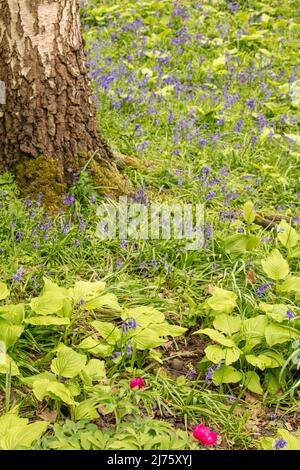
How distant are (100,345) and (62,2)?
2.25m

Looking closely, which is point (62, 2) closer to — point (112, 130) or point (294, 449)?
point (112, 130)

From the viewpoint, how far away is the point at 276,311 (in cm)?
323

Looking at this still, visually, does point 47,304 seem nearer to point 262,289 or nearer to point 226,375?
point 226,375

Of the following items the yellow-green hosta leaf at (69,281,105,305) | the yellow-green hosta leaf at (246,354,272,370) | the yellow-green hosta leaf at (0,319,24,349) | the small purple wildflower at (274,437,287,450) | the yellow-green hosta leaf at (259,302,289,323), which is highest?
the yellow-green hosta leaf at (69,281,105,305)

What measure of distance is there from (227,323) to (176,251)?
0.76 m

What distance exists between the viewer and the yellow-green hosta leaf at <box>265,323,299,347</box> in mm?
3133

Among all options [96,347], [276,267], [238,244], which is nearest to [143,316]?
[96,347]

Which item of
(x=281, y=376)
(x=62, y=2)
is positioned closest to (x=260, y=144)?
(x=62, y=2)

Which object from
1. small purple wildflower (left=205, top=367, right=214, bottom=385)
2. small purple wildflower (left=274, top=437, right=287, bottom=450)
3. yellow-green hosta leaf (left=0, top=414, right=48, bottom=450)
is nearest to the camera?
yellow-green hosta leaf (left=0, top=414, right=48, bottom=450)

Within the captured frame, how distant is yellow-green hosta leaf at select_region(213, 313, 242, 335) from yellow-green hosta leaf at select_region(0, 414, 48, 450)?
3.58 feet

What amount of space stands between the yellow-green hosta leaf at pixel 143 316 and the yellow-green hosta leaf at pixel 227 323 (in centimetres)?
30

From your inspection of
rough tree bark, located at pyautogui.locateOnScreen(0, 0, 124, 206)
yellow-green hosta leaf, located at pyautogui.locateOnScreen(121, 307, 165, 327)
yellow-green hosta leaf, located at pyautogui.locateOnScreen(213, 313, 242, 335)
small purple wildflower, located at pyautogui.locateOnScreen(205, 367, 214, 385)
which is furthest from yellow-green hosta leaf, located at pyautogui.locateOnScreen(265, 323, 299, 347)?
rough tree bark, located at pyautogui.locateOnScreen(0, 0, 124, 206)

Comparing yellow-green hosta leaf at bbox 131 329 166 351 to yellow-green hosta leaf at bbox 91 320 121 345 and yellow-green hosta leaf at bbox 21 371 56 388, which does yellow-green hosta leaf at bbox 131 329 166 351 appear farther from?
yellow-green hosta leaf at bbox 21 371 56 388

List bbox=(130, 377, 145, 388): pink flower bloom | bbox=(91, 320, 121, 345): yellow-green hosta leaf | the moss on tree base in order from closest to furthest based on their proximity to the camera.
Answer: bbox=(130, 377, 145, 388): pink flower bloom < bbox=(91, 320, 121, 345): yellow-green hosta leaf < the moss on tree base
